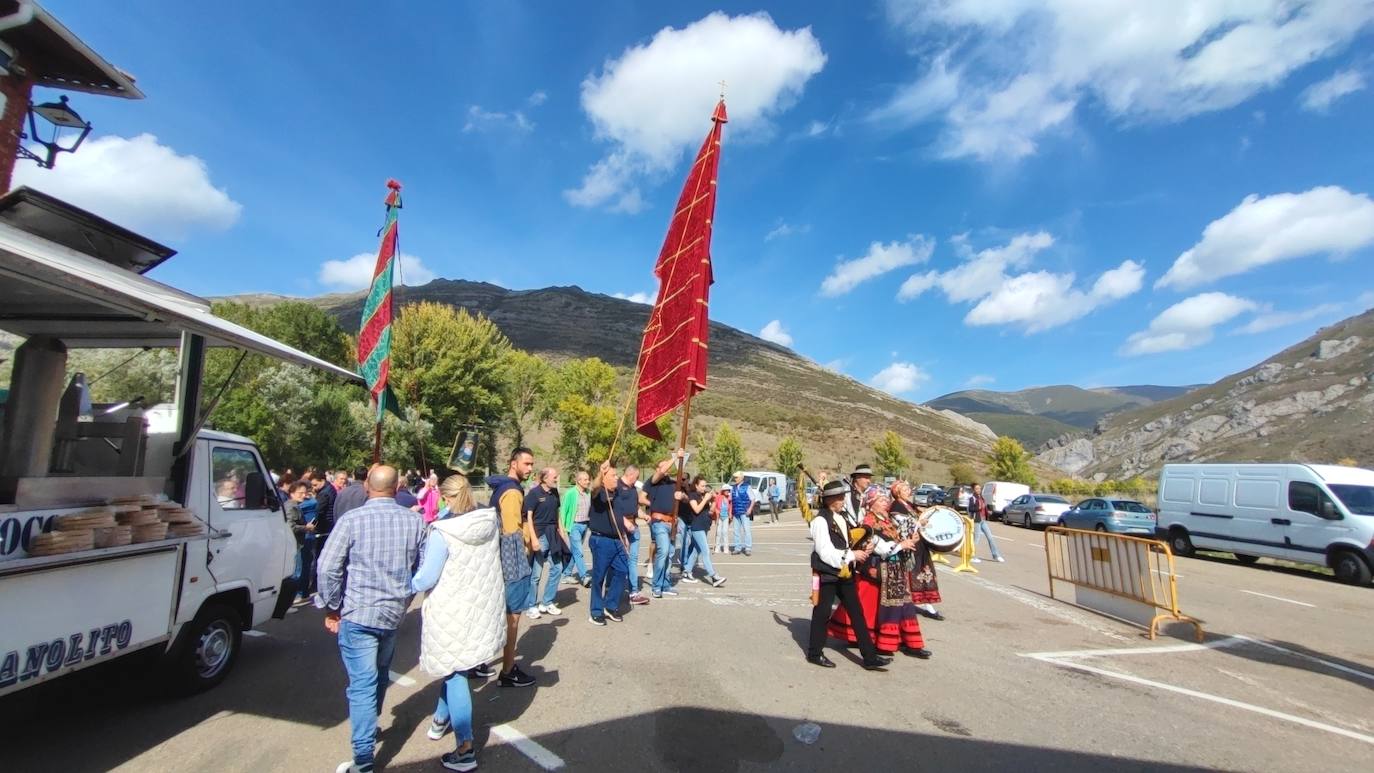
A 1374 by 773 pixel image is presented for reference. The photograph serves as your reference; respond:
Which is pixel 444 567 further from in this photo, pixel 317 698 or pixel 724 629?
pixel 724 629

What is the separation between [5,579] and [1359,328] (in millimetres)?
156638

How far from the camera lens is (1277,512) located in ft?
45.2

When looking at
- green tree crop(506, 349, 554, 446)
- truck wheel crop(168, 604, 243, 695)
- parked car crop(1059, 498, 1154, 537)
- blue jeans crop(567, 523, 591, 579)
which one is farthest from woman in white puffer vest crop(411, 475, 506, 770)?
green tree crop(506, 349, 554, 446)

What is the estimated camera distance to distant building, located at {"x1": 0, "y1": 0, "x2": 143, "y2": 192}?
10.2m

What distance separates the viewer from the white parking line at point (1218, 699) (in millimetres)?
4688

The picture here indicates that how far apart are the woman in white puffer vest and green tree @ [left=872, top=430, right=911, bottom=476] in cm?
5710

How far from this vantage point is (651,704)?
4.85 m

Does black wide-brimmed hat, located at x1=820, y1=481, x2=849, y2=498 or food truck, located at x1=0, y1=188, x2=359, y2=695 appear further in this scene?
black wide-brimmed hat, located at x1=820, y1=481, x2=849, y2=498

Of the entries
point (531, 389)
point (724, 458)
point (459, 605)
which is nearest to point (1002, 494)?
point (724, 458)

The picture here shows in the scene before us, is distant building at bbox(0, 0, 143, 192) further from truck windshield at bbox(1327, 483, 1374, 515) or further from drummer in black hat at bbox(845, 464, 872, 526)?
truck windshield at bbox(1327, 483, 1374, 515)

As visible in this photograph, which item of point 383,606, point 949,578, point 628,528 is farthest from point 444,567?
point 949,578

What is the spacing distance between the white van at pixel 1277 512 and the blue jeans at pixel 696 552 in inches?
505

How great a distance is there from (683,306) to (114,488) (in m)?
4.82

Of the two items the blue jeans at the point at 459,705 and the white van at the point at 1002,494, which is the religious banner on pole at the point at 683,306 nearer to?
the blue jeans at the point at 459,705
